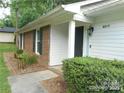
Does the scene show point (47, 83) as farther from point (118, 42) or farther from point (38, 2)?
point (38, 2)

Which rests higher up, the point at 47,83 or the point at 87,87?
the point at 87,87

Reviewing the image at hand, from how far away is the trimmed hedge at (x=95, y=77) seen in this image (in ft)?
15.0

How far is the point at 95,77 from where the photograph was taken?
15.4ft

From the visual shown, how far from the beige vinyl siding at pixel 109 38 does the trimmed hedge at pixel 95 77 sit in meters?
1.93

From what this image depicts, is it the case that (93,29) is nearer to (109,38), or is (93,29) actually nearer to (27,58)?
(109,38)

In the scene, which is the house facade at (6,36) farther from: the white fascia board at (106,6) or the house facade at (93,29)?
the white fascia board at (106,6)

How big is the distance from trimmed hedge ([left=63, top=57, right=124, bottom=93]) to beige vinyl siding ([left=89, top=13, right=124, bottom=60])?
193cm

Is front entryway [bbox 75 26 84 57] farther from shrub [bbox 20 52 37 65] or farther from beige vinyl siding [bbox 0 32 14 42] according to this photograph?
beige vinyl siding [bbox 0 32 14 42]

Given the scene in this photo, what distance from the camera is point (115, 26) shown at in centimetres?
729

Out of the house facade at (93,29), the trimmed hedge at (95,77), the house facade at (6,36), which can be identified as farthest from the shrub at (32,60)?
the house facade at (6,36)

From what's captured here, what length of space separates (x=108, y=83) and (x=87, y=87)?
A: 58 cm

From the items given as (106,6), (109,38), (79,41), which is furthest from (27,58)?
(106,6)

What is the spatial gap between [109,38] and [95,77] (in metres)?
3.28

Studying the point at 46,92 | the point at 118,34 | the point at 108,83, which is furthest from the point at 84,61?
the point at 118,34
